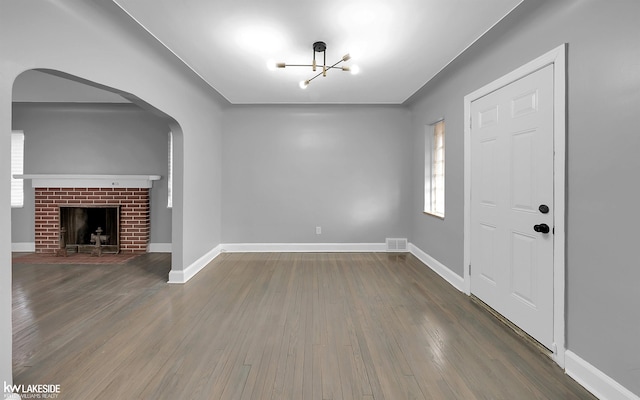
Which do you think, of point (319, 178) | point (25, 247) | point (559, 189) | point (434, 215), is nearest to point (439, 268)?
point (434, 215)

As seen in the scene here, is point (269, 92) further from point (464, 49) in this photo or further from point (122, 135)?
point (122, 135)

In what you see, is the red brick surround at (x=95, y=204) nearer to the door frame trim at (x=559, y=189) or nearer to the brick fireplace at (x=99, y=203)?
the brick fireplace at (x=99, y=203)

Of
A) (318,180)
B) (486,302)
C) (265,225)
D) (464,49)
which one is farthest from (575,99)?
(265,225)

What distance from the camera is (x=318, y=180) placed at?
564cm

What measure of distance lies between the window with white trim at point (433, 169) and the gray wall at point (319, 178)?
62cm

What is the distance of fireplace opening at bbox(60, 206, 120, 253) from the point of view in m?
5.46

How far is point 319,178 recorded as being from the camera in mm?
5637

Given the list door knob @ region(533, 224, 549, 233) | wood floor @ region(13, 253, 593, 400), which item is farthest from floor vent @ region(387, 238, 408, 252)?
door knob @ region(533, 224, 549, 233)

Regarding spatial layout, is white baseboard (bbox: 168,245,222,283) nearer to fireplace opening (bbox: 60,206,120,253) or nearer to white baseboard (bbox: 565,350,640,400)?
fireplace opening (bbox: 60,206,120,253)

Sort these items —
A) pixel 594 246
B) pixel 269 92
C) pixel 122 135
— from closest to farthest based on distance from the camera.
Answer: pixel 594 246 → pixel 269 92 → pixel 122 135

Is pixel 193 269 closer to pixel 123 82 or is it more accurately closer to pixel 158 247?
pixel 158 247

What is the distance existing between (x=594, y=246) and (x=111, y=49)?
12.9ft

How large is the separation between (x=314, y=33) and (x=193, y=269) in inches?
132

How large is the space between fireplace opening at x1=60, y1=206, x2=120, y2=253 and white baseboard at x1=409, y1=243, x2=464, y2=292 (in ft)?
17.0
